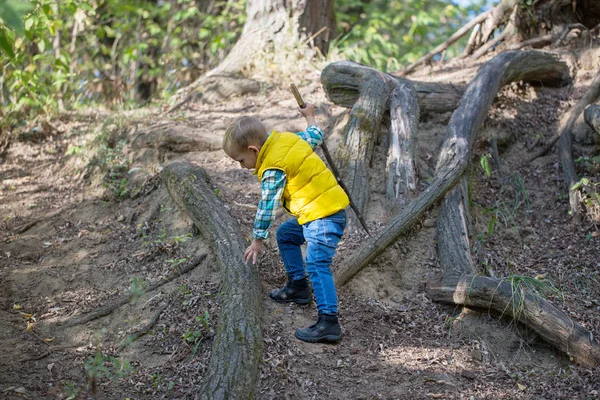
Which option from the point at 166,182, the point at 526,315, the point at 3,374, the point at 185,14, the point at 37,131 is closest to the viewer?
the point at 3,374

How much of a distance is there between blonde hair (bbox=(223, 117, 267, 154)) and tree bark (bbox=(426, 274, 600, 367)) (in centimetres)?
190

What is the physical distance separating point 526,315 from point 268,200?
2.03 metres

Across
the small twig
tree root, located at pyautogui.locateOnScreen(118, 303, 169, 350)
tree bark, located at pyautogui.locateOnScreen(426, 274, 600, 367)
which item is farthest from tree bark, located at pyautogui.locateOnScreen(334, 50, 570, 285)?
tree root, located at pyautogui.locateOnScreen(118, 303, 169, 350)

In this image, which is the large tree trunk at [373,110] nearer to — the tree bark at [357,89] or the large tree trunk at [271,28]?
the tree bark at [357,89]

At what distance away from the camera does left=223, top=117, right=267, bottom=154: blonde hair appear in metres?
3.78

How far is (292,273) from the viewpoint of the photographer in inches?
169

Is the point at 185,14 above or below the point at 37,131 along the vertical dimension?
above

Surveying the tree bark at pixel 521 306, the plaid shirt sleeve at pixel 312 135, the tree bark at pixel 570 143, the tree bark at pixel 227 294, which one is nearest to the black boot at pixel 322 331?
the tree bark at pixel 227 294

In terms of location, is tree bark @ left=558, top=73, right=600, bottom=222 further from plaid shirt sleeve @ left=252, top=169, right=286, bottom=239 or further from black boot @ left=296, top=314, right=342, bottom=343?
plaid shirt sleeve @ left=252, top=169, right=286, bottom=239

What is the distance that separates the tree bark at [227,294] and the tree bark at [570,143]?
132 inches

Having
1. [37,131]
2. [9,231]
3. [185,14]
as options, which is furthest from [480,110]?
[185,14]

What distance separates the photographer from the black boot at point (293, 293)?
4.29 m

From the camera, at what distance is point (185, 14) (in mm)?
10594

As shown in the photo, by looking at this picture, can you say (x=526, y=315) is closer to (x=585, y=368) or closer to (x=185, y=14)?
(x=585, y=368)
